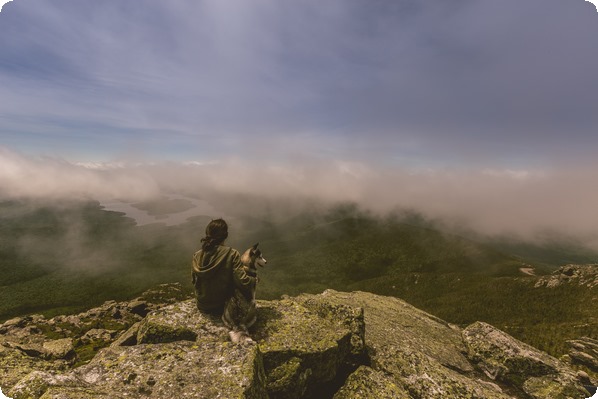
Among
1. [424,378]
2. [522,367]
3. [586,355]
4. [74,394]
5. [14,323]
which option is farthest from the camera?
[14,323]

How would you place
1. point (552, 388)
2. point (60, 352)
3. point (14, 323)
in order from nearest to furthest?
point (552, 388), point (60, 352), point (14, 323)

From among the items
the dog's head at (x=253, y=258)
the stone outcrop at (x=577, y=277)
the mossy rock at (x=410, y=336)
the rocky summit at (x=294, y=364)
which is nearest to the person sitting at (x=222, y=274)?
the dog's head at (x=253, y=258)

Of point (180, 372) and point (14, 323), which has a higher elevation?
point (180, 372)

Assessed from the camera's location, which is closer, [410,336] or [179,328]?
[179,328]

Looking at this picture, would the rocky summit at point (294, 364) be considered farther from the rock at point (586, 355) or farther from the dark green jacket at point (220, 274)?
the rock at point (586, 355)

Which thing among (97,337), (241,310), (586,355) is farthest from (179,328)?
(97,337)

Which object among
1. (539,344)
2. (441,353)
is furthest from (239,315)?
(539,344)

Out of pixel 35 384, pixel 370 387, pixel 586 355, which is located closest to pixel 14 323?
pixel 35 384

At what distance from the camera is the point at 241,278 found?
11508mm

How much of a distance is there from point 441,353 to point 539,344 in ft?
267

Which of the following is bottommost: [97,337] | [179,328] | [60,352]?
[97,337]

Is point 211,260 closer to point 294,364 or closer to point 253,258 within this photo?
point 253,258

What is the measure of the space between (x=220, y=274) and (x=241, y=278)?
0.95 metres

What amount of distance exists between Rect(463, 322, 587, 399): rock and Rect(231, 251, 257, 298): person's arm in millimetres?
15966
